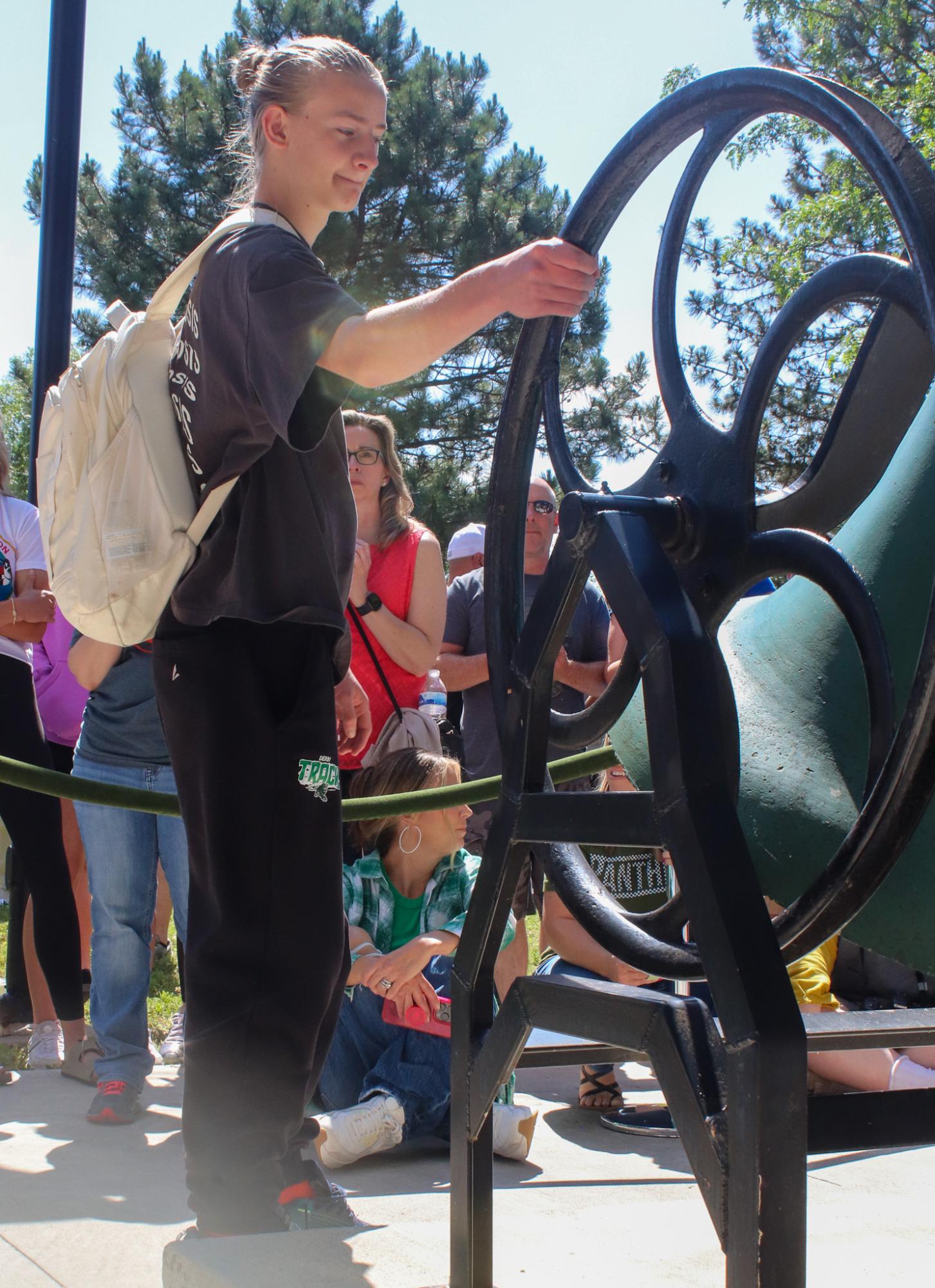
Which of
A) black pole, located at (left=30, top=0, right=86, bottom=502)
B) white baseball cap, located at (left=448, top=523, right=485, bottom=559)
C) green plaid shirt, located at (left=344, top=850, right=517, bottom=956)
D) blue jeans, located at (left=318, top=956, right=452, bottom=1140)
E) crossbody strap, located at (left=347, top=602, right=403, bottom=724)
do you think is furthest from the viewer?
white baseball cap, located at (left=448, top=523, right=485, bottom=559)

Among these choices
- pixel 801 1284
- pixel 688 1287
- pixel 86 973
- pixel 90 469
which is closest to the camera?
pixel 801 1284

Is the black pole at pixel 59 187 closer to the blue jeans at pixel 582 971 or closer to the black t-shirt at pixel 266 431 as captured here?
the blue jeans at pixel 582 971

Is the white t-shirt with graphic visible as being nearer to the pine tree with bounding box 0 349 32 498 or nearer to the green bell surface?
the pine tree with bounding box 0 349 32 498

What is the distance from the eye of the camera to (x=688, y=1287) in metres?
1.46

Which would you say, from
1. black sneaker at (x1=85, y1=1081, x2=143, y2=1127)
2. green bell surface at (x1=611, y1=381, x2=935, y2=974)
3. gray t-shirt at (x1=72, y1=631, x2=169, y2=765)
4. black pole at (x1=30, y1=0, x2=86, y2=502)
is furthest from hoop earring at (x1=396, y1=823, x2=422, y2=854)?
black pole at (x1=30, y1=0, x2=86, y2=502)

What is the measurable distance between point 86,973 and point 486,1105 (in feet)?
10.8

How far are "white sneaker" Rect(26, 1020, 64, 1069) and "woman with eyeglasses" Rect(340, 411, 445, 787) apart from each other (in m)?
1.02

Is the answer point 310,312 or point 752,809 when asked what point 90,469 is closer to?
point 310,312

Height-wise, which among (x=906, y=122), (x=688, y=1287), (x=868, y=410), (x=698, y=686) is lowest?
(x=688, y=1287)

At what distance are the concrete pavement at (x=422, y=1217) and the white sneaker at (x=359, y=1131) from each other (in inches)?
1.8

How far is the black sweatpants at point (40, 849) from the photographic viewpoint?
3232mm

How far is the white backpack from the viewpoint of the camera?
171 cm

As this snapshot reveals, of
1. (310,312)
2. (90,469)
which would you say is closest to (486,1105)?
(310,312)

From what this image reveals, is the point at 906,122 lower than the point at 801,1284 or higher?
higher
